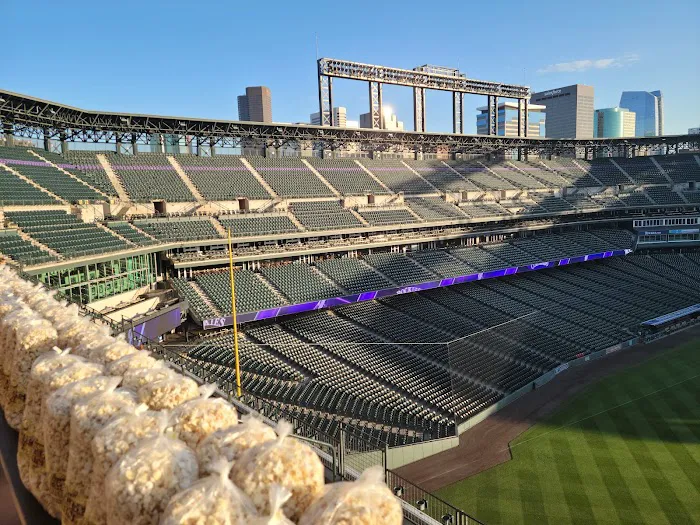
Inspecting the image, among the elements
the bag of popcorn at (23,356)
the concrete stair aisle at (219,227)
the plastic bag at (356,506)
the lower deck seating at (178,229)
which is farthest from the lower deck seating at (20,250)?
the plastic bag at (356,506)

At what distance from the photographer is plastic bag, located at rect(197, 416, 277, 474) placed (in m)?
4.46

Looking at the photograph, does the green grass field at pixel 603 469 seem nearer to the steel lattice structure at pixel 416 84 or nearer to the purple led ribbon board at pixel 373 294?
the purple led ribbon board at pixel 373 294

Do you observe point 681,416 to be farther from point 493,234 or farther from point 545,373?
point 493,234

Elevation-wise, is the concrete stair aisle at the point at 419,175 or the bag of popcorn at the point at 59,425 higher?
the concrete stair aisle at the point at 419,175

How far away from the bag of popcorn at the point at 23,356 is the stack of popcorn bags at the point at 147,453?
19 mm

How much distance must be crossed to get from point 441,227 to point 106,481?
47.5 m

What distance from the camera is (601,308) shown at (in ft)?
142

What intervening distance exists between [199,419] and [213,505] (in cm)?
173

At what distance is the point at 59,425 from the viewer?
5.60 meters

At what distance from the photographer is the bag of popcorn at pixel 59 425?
5599mm

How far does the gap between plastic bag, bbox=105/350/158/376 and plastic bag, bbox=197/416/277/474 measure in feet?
7.71

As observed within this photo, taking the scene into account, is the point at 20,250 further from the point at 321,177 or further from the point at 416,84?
the point at 416,84

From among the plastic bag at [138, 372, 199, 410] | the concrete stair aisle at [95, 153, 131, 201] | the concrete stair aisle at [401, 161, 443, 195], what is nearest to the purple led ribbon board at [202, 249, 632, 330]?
the concrete stair aisle at [401, 161, 443, 195]

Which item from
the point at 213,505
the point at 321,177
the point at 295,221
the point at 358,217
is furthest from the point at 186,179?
the point at 213,505
